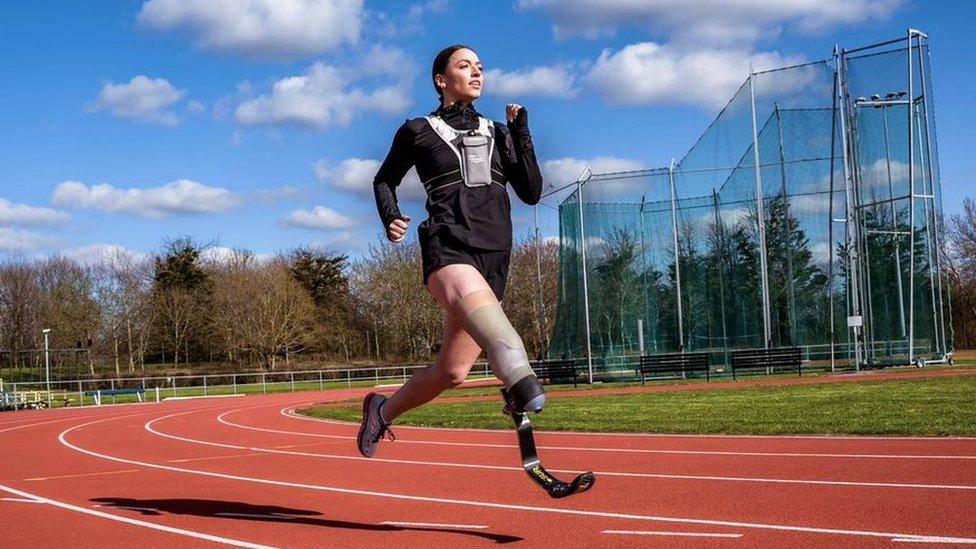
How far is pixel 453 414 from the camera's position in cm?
1797

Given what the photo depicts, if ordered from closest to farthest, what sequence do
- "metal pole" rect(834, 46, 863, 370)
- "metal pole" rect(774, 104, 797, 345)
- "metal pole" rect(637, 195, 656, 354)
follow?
"metal pole" rect(834, 46, 863, 370), "metal pole" rect(774, 104, 797, 345), "metal pole" rect(637, 195, 656, 354)

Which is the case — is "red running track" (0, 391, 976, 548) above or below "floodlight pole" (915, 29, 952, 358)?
below

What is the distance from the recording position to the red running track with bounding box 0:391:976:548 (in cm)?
516

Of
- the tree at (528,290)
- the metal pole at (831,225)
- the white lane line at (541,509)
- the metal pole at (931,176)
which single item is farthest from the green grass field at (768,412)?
the tree at (528,290)

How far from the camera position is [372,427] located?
5.41 m

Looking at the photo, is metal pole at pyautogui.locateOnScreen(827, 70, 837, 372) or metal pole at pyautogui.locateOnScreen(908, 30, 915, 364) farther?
metal pole at pyautogui.locateOnScreen(827, 70, 837, 372)

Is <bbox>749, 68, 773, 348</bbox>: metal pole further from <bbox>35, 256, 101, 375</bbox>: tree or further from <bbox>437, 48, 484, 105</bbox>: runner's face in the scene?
<bbox>35, 256, 101, 375</bbox>: tree

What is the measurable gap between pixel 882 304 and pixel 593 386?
27.8 feet

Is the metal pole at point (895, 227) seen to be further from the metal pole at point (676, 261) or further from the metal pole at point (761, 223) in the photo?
the metal pole at point (676, 261)

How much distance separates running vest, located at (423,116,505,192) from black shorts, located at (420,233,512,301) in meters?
0.29

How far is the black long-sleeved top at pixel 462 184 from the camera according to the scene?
15.6 feet

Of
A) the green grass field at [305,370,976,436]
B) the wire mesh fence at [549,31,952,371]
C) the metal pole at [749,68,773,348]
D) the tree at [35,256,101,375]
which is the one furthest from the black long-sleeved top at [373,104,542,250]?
the tree at [35,256,101,375]

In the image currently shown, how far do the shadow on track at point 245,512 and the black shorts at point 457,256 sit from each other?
1343 mm

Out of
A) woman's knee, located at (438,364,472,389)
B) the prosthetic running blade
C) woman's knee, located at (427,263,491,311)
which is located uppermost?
woman's knee, located at (427,263,491,311)
